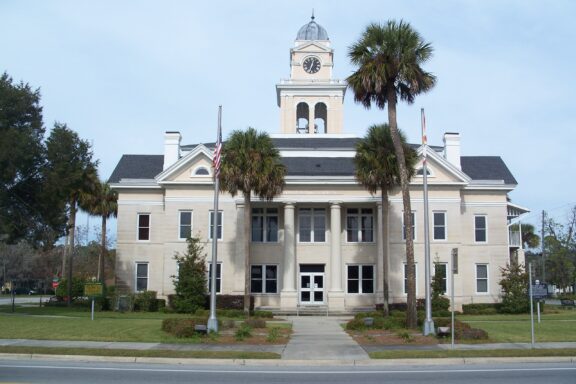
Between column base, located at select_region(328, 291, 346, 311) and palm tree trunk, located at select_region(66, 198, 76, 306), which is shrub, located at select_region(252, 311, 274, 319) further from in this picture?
palm tree trunk, located at select_region(66, 198, 76, 306)

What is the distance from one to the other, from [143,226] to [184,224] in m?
3.39

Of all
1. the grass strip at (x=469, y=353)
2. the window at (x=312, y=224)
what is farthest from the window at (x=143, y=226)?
the grass strip at (x=469, y=353)

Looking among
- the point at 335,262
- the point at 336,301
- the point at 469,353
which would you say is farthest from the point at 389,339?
the point at 335,262

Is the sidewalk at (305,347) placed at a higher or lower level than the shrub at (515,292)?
lower

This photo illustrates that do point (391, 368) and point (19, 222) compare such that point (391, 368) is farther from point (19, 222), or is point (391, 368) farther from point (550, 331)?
point (19, 222)

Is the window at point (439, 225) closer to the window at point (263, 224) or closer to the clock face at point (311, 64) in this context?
the window at point (263, 224)

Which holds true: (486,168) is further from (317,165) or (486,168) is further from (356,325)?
(356,325)

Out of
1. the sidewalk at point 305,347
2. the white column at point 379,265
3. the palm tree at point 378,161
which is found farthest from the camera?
the white column at point 379,265

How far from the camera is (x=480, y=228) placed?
44.7 metres

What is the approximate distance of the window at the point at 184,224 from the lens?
43.2 metres

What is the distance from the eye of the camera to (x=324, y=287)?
43406 millimetres

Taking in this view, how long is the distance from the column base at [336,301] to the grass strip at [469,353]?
22463 millimetres

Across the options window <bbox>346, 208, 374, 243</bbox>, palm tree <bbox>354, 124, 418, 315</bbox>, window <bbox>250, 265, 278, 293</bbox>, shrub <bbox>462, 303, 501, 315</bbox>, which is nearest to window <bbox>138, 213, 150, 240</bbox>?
window <bbox>250, 265, 278, 293</bbox>

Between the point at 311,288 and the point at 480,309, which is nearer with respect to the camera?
the point at 480,309
